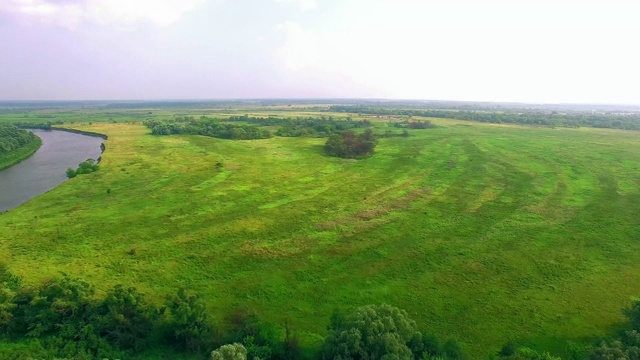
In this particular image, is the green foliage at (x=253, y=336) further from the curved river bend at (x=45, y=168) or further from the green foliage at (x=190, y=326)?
the curved river bend at (x=45, y=168)

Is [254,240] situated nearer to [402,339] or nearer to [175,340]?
[175,340]

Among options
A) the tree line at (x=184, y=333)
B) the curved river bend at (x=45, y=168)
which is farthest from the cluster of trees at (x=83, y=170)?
the tree line at (x=184, y=333)

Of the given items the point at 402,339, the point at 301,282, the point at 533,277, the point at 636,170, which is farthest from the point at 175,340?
the point at 636,170

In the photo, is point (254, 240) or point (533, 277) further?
point (254, 240)

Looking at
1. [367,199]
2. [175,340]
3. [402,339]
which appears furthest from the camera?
[367,199]

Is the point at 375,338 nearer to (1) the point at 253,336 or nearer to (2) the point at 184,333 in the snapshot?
(1) the point at 253,336

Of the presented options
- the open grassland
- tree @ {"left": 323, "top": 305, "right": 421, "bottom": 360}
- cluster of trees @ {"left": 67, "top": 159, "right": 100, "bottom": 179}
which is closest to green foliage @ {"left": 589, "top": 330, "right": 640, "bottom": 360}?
the open grassland
